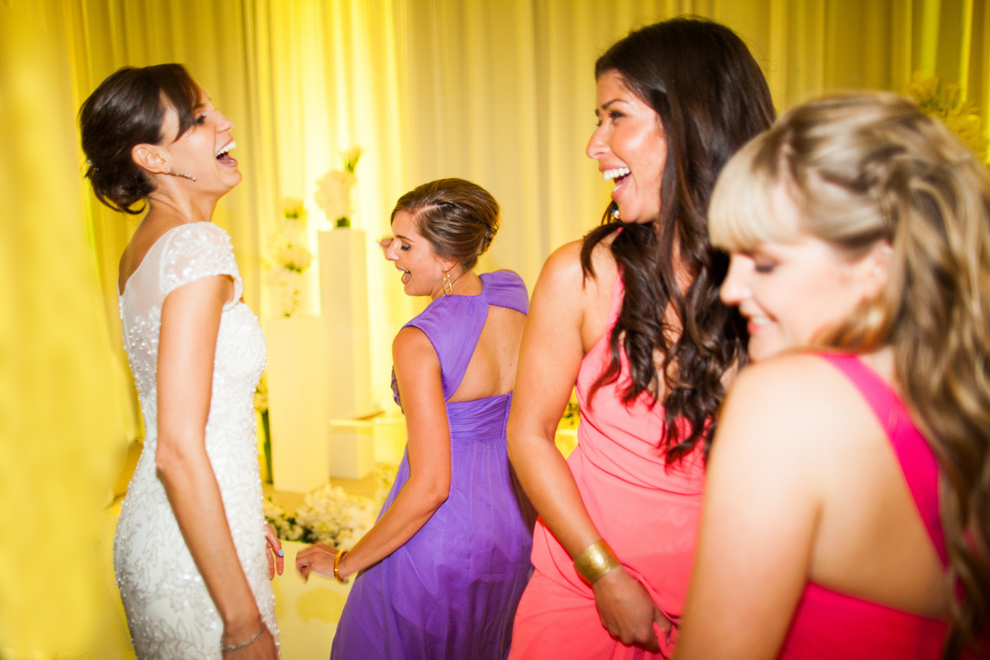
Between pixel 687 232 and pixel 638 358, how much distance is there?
0.27 meters

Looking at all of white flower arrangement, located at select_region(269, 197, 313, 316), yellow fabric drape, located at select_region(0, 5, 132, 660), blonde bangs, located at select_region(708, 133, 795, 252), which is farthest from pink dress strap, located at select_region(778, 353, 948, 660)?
white flower arrangement, located at select_region(269, 197, 313, 316)

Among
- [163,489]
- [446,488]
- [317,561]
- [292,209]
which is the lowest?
[317,561]

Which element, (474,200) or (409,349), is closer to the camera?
(409,349)

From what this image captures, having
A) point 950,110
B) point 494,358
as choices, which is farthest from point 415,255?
point 950,110

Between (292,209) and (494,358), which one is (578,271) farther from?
(292,209)

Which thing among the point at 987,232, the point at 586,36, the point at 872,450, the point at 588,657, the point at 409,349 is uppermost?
the point at 586,36

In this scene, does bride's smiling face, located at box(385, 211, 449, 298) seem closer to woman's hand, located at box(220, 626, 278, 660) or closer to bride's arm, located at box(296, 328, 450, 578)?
bride's arm, located at box(296, 328, 450, 578)

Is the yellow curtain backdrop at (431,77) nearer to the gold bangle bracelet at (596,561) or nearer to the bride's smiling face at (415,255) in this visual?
the bride's smiling face at (415,255)

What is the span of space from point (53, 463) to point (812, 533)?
1684mm

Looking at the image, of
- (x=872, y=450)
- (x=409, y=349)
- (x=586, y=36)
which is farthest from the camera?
(x=586, y=36)

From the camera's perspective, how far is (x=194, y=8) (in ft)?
17.2

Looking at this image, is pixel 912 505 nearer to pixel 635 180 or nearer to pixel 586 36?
pixel 635 180

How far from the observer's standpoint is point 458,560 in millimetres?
1673

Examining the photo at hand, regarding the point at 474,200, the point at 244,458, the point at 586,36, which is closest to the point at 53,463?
the point at 244,458
